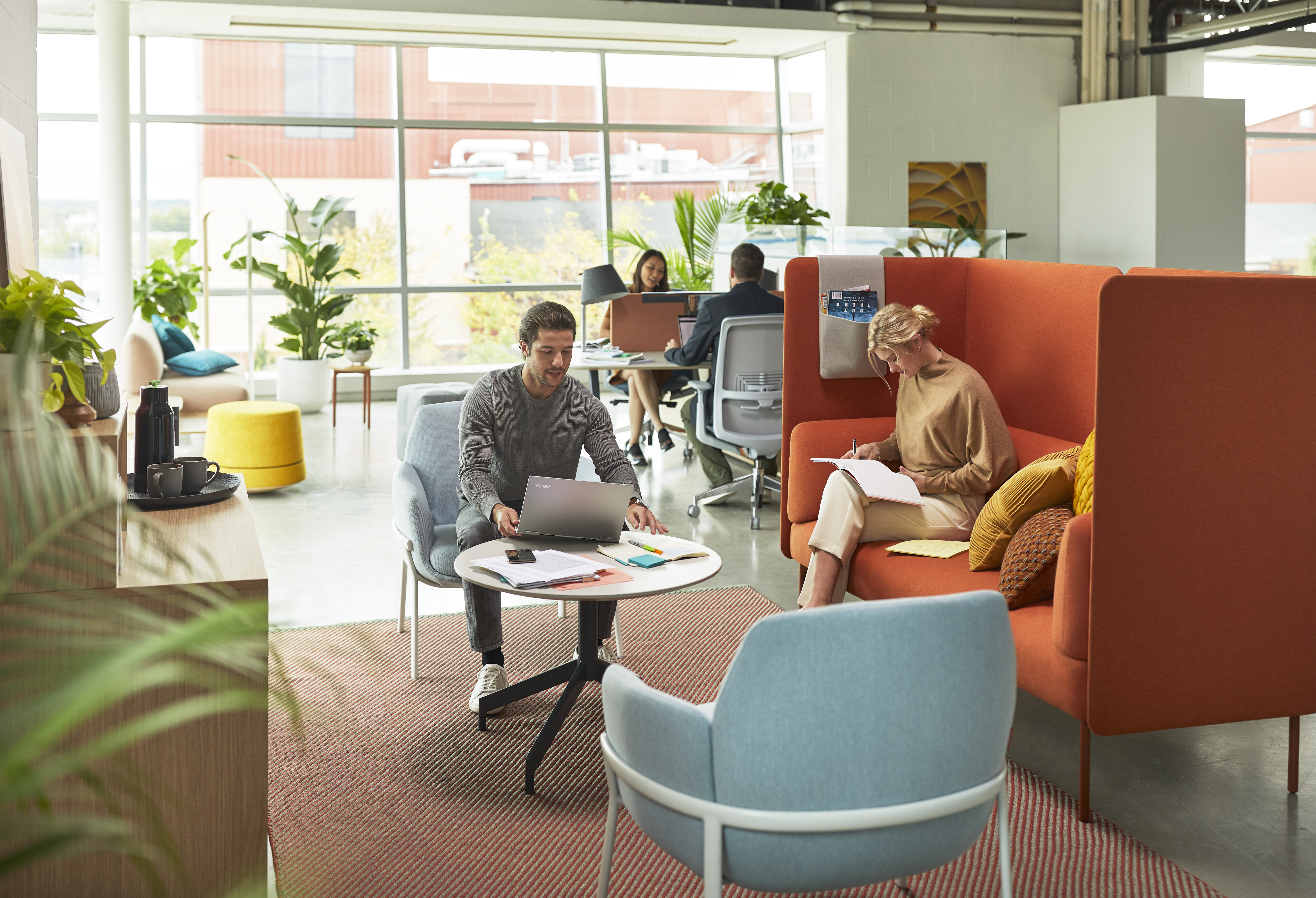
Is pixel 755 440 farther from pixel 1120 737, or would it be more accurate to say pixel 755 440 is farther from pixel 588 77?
pixel 588 77

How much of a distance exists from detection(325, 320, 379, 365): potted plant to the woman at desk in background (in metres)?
1.93

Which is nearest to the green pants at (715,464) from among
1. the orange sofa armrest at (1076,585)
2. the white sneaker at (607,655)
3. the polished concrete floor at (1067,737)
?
the polished concrete floor at (1067,737)

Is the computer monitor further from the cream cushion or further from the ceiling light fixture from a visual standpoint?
the ceiling light fixture

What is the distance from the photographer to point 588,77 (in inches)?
413

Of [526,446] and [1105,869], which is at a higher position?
[526,446]

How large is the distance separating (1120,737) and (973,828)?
1590 mm

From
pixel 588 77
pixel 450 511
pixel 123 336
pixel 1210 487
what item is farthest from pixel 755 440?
pixel 588 77

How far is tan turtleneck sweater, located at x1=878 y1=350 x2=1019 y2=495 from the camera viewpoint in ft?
11.8

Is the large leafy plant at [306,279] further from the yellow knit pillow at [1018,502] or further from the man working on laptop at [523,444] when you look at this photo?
the yellow knit pillow at [1018,502]

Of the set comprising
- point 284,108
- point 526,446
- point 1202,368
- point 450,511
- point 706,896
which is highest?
point 284,108

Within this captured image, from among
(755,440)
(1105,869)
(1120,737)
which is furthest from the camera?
(755,440)

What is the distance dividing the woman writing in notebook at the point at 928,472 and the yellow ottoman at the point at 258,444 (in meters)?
3.62

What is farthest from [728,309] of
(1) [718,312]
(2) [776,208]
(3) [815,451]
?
(2) [776,208]

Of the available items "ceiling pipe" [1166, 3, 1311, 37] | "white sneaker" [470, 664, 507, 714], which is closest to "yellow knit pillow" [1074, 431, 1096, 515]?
"white sneaker" [470, 664, 507, 714]
